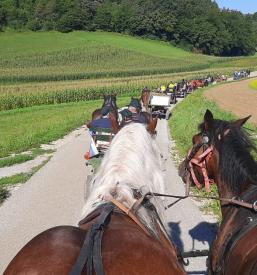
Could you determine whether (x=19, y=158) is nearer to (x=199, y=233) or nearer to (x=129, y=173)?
(x=199, y=233)

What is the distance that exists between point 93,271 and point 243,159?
7.21ft

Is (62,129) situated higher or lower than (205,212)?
lower

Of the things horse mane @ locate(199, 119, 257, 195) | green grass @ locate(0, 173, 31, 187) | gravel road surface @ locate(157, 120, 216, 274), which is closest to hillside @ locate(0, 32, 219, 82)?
green grass @ locate(0, 173, 31, 187)

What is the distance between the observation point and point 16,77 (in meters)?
61.0

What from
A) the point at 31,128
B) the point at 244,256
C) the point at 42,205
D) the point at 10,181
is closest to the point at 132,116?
the point at 42,205

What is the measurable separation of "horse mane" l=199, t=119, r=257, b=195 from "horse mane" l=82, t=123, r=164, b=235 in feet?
1.98

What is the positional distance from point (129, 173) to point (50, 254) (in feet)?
3.69

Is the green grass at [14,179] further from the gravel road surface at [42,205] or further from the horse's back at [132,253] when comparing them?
the horse's back at [132,253]

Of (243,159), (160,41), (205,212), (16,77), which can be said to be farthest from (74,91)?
(160,41)

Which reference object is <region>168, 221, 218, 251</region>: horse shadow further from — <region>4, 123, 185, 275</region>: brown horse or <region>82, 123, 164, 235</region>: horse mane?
<region>4, 123, 185, 275</region>: brown horse

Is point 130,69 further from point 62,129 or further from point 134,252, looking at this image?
point 134,252

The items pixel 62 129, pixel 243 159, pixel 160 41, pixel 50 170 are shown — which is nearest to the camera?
pixel 243 159

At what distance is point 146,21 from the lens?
11838cm

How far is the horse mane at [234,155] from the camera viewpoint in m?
4.34
